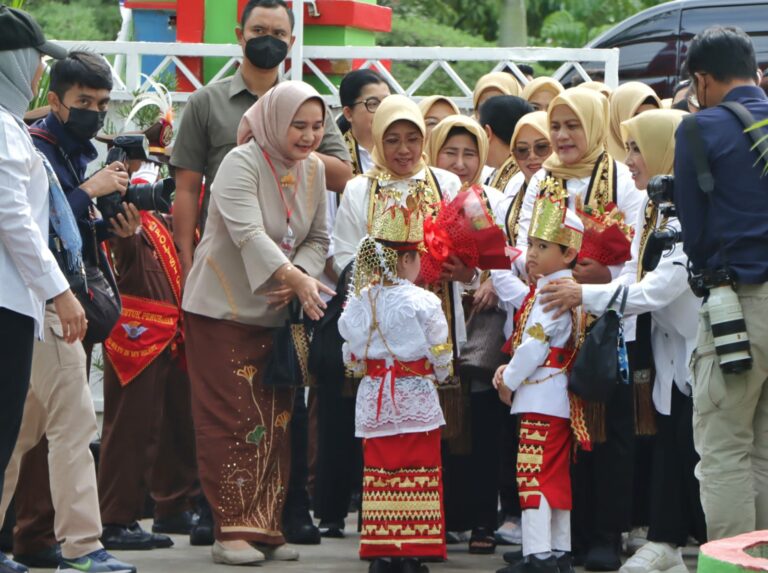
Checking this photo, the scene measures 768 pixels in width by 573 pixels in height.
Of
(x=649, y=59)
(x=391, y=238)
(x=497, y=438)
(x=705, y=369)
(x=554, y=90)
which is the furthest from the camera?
(x=649, y=59)

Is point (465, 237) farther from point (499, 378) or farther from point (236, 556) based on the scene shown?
point (236, 556)

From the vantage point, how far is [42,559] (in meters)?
6.33

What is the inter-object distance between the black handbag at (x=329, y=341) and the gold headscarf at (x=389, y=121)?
60cm

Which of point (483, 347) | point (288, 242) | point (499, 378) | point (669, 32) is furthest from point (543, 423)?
point (669, 32)

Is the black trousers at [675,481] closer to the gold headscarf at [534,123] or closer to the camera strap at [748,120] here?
the camera strap at [748,120]

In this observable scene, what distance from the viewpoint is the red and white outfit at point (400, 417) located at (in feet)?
20.3

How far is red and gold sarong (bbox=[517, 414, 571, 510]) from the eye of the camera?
6.21 meters

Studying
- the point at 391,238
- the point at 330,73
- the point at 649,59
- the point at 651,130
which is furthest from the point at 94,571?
the point at 649,59

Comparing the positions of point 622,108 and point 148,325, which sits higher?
point 622,108

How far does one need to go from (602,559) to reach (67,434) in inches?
89.6

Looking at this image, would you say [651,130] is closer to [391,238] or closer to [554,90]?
[391,238]

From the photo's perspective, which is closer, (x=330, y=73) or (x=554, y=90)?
(x=554, y=90)

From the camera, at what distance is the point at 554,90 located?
869 centimetres

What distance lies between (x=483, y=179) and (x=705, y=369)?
251cm
